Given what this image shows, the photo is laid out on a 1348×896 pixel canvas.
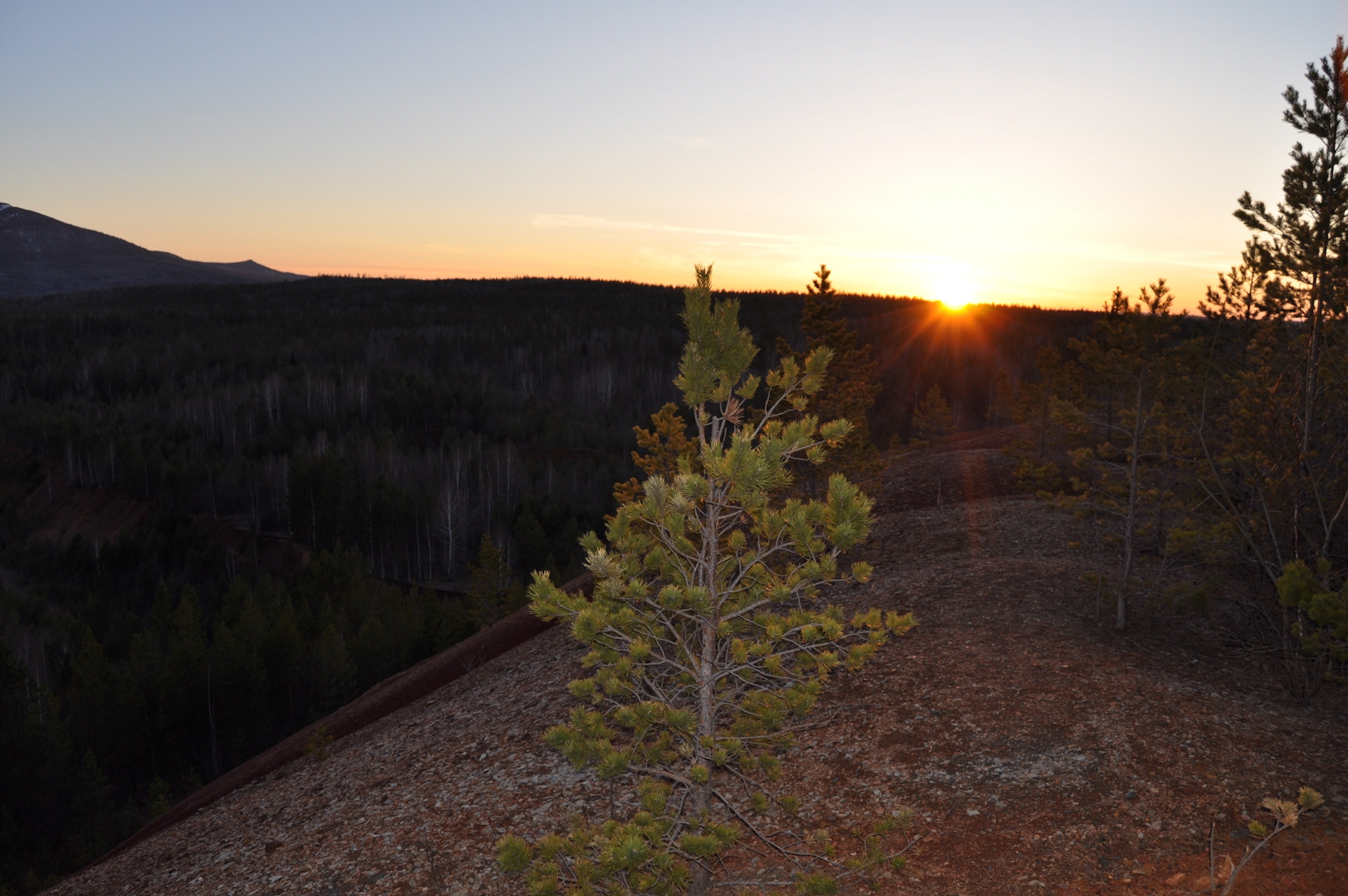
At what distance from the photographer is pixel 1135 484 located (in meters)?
15.8

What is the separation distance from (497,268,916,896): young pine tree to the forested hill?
35462mm

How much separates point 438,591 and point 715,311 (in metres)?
72.9

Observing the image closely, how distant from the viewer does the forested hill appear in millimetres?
42844

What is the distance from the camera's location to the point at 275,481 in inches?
3425

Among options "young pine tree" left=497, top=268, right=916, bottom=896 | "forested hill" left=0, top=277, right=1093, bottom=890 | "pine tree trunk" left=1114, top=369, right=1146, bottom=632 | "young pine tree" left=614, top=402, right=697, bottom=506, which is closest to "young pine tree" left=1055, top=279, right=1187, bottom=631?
"pine tree trunk" left=1114, top=369, right=1146, bottom=632

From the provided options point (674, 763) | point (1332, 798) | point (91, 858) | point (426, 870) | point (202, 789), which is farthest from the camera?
point (91, 858)

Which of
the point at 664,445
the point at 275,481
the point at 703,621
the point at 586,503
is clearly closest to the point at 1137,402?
the point at 703,621

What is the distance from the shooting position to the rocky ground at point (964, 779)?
355 inches

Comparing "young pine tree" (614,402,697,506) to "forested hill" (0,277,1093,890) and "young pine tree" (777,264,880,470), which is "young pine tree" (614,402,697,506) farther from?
"forested hill" (0,277,1093,890)

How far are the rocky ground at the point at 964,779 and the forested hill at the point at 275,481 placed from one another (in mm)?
24972

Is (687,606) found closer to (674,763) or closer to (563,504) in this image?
(674,763)

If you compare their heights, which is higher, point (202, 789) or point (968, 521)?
point (968, 521)

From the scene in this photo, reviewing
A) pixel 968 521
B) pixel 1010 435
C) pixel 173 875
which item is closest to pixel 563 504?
pixel 1010 435

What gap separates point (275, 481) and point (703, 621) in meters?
91.9
